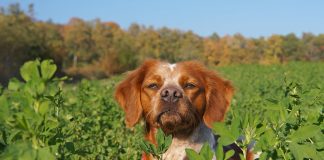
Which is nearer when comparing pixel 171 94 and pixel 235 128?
pixel 235 128

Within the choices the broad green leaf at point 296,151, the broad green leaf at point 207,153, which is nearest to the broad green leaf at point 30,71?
the broad green leaf at point 207,153

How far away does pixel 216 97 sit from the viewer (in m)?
4.72

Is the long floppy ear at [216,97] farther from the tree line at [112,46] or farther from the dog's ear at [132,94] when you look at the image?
the tree line at [112,46]

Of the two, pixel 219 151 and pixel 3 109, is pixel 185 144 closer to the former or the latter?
pixel 219 151

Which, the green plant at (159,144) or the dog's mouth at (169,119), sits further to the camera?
the dog's mouth at (169,119)

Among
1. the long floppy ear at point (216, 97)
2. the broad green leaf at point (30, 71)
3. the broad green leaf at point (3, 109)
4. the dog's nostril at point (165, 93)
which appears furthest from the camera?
the long floppy ear at point (216, 97)

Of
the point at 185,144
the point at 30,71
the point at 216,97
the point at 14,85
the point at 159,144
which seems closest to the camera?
the point at 30,71

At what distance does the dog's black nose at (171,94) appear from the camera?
13.8ft

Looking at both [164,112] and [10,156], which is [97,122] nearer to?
[164,112]

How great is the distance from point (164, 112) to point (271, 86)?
13.8 metres

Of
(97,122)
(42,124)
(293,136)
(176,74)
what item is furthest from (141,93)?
(42,124)

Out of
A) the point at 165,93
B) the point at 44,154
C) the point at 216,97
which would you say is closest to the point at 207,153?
the point at 44,154

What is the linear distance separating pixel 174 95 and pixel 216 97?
66 centimetres

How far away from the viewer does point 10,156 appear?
1316 mm
